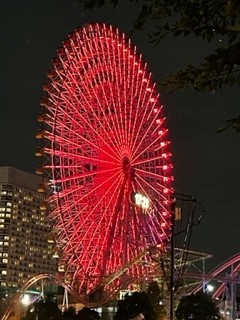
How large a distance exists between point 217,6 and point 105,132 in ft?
106

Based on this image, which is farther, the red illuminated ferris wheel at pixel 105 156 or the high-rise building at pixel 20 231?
the high-rise building at pixel 20 231

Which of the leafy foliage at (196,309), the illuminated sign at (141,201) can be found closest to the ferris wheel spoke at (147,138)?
the illuminated sign at (141,201)

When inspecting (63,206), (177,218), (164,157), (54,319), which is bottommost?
(54,319)

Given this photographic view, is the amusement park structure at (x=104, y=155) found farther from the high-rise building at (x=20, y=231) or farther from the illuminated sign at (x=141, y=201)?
the high-rise building at (x=20, y=231)

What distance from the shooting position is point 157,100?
3781 cm

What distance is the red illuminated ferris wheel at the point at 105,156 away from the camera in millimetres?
36875

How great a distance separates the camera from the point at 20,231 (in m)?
130

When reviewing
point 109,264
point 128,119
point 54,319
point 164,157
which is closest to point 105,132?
point 128,119

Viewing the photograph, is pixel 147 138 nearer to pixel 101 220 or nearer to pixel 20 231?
pixel 101 220

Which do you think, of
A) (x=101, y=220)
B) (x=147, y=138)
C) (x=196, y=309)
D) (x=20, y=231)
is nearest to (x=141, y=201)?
(x=101, y=220)

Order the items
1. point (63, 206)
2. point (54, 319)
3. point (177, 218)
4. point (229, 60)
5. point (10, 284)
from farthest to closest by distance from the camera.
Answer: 1. point (10, 284)
2. point (54, 319)
3. point (63, 206)
4. point (177, 218)
5. point (229, 60)

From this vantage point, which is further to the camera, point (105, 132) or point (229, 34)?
point (105, 132)

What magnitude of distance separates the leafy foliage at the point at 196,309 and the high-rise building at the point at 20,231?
275 ft

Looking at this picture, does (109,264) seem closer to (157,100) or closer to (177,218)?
(157,100)
